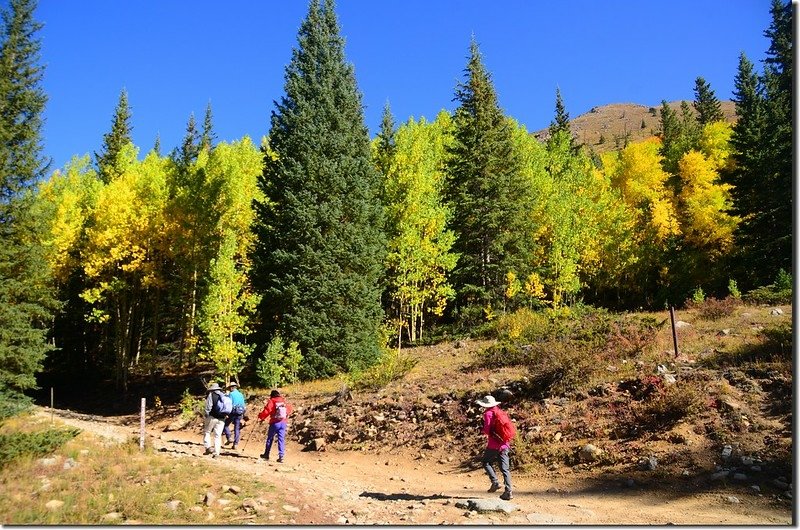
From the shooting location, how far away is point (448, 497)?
27.9 ft

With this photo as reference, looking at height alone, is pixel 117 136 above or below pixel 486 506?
above

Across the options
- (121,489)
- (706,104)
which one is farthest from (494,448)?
(706,104)

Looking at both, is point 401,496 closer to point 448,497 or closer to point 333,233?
point 448,497

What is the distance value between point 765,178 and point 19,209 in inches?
1398

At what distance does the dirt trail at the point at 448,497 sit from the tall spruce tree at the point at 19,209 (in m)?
6.10

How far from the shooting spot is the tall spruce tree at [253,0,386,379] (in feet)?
66.8

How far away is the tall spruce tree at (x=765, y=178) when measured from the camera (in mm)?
25750

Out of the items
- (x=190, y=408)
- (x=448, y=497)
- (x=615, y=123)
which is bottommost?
(x=190, y=408)

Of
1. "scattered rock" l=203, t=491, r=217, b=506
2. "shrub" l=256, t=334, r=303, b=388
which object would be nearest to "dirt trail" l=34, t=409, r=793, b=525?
"scattered rock" l=203, t=491, r=217, b=506

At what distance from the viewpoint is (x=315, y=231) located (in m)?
20.9

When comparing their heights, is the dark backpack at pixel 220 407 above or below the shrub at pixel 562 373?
below

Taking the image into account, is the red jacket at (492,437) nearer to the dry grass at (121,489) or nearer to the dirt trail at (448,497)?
the dirt trail at (448,497)

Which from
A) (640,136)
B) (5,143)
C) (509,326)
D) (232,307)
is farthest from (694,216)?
(640,136)

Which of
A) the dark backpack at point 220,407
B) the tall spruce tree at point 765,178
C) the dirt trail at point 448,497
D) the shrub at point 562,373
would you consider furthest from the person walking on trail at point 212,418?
the tall spruce tree at point 765,178
